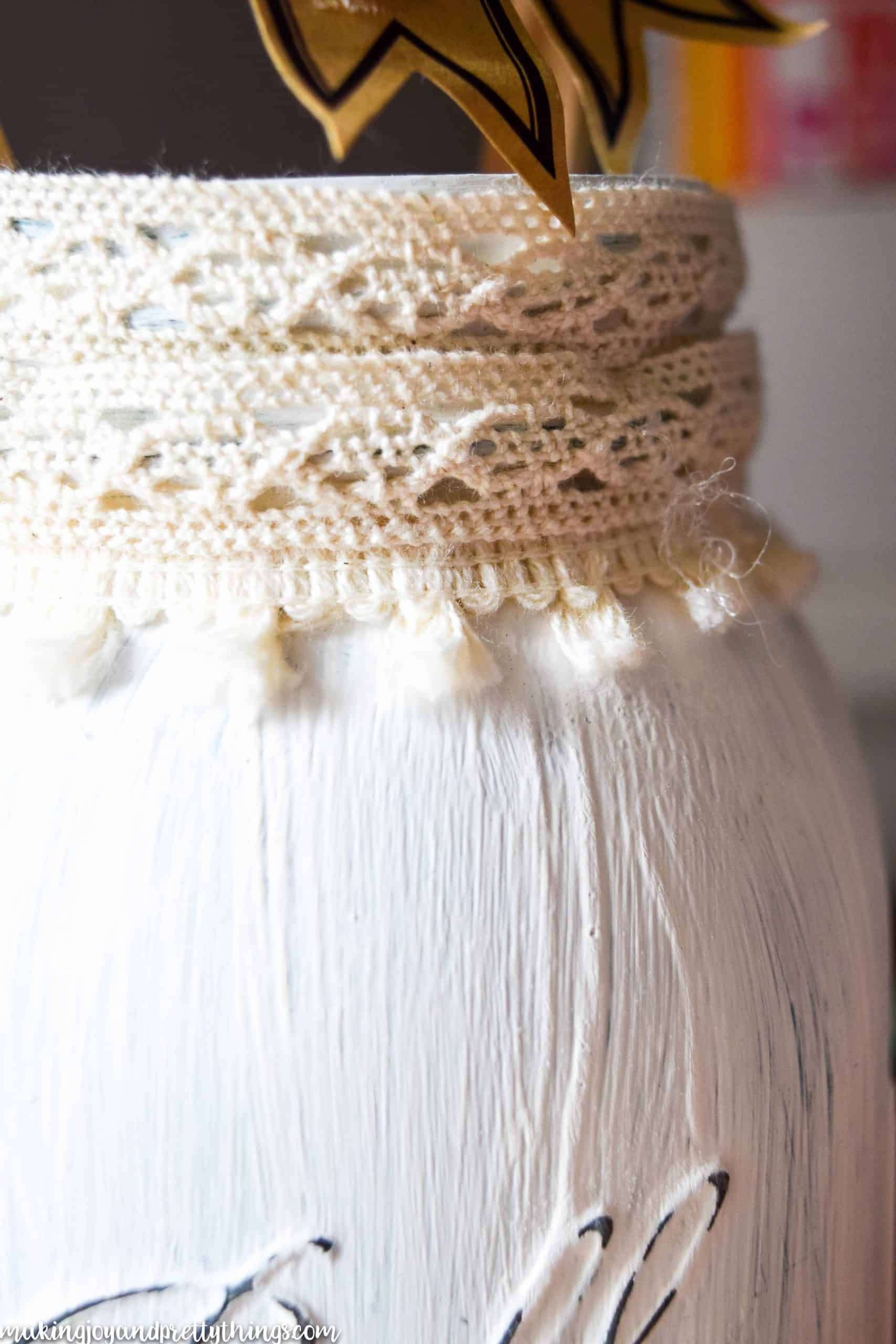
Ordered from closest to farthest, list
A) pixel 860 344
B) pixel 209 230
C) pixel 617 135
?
1. pixel 209 230
2. pixel 617 135
3. pixel 860 344

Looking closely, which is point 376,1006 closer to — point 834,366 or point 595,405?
point 595,405

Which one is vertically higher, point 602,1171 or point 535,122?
point 535,122

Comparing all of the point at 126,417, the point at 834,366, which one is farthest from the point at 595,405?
the point at 834,366

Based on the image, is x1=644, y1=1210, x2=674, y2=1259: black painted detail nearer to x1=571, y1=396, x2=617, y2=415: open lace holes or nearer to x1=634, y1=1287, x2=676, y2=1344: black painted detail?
x1=634, y1=1287, x2=676, y2=1344: black painted detail

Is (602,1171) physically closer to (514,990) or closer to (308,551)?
(514,990)

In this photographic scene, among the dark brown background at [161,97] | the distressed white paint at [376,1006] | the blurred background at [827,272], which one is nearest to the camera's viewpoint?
the distressed white paint at [376,1006]

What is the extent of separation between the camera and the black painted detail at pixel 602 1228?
0.31 meters

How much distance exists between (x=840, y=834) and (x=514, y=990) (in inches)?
4.8

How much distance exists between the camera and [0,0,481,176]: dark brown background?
60cm

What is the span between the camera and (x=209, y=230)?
0.29 meters

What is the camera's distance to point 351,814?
0.30m

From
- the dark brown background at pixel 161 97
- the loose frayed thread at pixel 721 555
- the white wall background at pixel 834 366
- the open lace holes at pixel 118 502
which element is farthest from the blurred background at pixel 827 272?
the open lace holes at pixel 118 502

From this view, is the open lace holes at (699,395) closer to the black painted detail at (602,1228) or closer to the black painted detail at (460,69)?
the black painted detail at (460,69)

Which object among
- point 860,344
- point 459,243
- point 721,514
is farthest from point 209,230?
point 860,344
